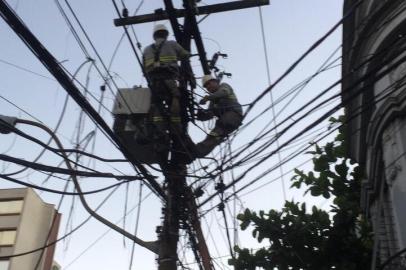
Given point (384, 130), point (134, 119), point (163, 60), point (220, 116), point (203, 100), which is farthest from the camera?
point (384, 130)

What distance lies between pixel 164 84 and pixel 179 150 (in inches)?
32.9

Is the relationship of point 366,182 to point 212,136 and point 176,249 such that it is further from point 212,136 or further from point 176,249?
point 176,249

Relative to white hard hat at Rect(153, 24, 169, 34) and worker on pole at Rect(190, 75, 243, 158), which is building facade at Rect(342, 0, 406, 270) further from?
white hard hat at Rect(153, 24, 169, 34)

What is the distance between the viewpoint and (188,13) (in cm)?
660

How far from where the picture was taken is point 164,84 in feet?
21.4

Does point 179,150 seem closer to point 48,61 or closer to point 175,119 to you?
point 175,119

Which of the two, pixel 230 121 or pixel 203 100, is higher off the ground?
pixel 203 100

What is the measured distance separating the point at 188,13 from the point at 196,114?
1342mm

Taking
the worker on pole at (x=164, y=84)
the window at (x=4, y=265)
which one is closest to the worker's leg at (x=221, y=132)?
the worker on pole at (x=164, y=84)

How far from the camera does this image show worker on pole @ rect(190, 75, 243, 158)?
6.70 metres

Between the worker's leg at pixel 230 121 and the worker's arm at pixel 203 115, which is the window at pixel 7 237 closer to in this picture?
the worker's arm at pixel 203 115

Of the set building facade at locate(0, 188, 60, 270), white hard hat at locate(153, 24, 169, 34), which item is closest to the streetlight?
white hard hat at locate(153, 24, 169, 34)

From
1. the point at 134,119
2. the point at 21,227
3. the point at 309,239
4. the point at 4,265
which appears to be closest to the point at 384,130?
the point at 309,239

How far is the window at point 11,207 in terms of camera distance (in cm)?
2400
